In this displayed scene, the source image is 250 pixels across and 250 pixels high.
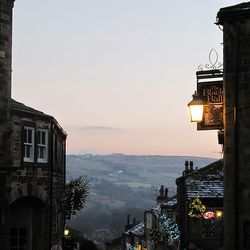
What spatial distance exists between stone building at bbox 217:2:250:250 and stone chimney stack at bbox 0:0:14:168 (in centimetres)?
832

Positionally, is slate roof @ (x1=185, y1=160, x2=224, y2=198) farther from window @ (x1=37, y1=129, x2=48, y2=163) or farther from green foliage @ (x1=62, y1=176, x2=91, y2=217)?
window @ (x1=37, y1=129, x2=48, y2=163)

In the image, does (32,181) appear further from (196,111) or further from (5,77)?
(196,111)

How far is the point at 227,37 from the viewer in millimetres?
11906

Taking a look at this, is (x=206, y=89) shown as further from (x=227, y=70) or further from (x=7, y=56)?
(x=7, y=56)

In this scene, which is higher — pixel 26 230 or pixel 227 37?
pixel 227 37

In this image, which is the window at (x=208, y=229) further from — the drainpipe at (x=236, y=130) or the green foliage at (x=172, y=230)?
the drainpipe at (x=236, y=130)

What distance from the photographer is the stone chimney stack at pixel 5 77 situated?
56.7 feet

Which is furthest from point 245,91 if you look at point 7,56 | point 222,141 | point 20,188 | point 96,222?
point 96,222

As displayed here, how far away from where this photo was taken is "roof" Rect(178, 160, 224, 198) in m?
28.4

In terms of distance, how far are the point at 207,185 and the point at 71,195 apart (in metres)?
7.69

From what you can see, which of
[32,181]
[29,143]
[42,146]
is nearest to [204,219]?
[42,146]

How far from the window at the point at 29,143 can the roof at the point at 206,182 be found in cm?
954

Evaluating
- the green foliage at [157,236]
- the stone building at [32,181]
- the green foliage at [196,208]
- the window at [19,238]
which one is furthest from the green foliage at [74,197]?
the green foliage at [157,236]

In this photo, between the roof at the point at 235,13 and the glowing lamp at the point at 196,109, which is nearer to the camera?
the glowing lamp at the point at 196,109
